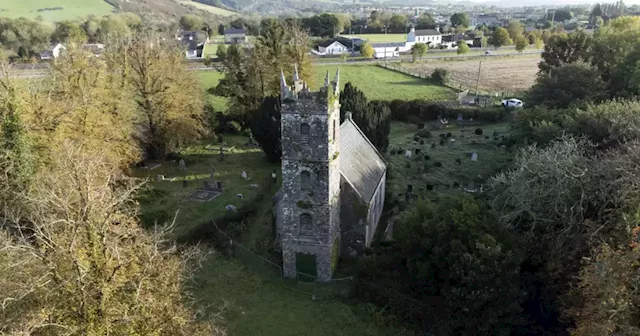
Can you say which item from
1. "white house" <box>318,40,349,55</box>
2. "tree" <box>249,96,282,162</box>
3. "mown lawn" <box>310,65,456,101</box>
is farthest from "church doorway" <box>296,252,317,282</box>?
"white house" <box>318,40,349,55</box>

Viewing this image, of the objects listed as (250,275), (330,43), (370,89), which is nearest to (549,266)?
(250,275)

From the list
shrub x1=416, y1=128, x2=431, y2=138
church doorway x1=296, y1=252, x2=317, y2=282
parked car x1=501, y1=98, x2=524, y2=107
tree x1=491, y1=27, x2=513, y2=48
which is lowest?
church doorway x1=296, y1=252, x2=317, y2=282

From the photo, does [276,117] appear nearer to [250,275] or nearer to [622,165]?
[250,275]

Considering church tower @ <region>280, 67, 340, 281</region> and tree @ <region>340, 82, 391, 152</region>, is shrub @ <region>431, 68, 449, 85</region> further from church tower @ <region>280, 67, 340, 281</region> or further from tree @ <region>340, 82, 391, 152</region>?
church tower @ <region>280, 67, 340, 281</region>

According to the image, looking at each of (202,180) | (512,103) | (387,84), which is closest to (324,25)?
(387,84)

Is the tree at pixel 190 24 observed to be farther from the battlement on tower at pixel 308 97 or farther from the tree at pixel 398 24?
the battlement on tower at pixel 308 97
